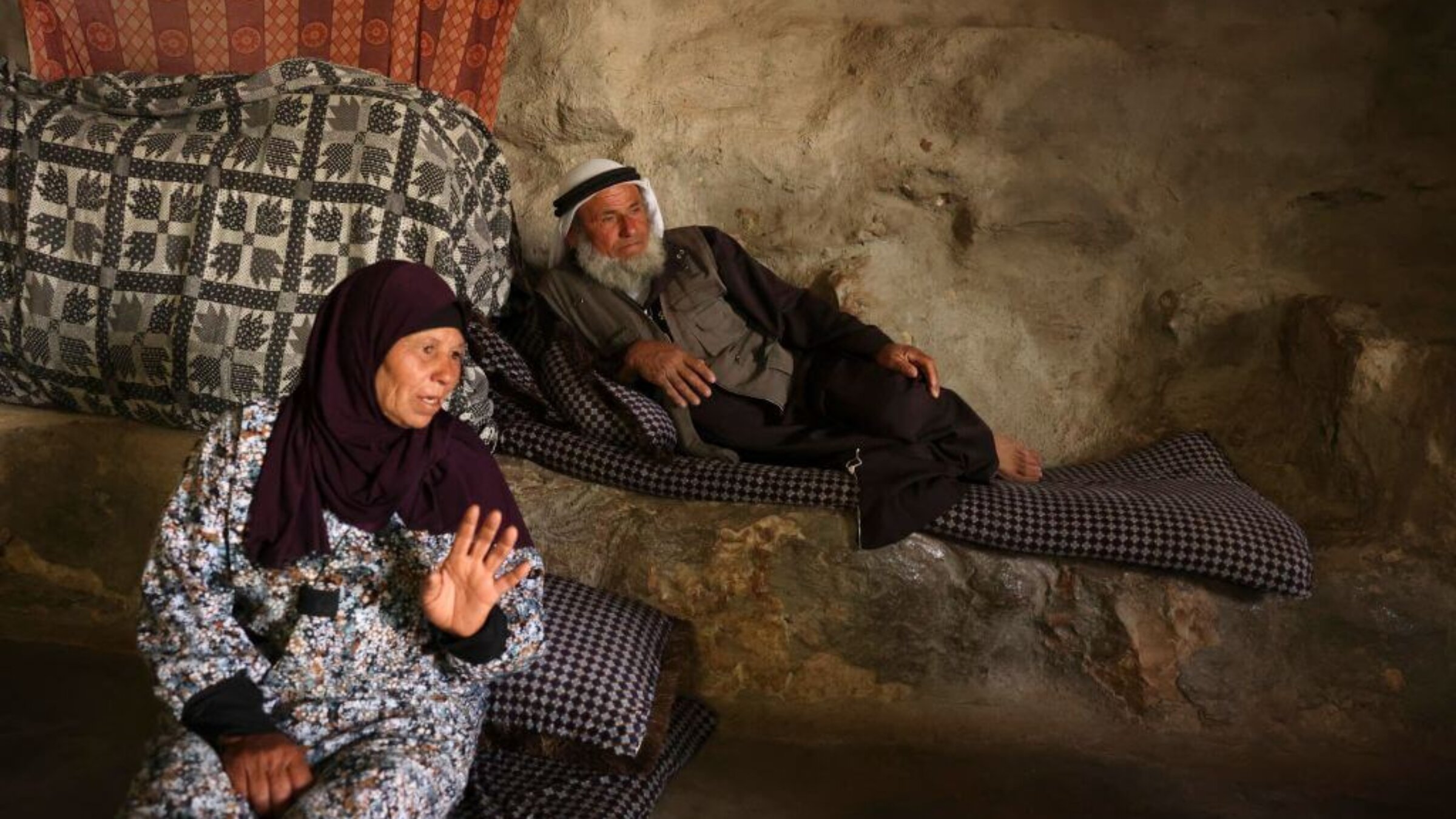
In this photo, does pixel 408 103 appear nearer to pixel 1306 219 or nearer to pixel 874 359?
pixel 874 359

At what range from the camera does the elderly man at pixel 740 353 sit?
12.5ft

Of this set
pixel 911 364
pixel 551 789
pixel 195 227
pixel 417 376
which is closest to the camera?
pixel 417 376

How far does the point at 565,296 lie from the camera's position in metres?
4.11

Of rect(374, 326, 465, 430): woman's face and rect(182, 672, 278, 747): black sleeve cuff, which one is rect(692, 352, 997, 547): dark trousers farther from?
rect(182, 672, 278, 747): black sleeve cuff

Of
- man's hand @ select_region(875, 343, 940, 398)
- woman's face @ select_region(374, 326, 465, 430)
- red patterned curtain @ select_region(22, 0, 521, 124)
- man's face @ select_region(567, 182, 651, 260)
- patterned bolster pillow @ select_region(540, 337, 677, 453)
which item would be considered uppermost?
red patterned curtain @ select_region(22, 0, 521, 124)

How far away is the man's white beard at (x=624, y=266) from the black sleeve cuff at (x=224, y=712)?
1.95 meters

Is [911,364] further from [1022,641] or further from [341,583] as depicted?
[341,583]

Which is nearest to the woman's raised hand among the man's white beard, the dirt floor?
the dirt floor

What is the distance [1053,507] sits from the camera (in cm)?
358

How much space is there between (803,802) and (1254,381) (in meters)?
2.30

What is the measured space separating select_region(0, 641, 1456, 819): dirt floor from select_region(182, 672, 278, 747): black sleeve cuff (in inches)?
31.5

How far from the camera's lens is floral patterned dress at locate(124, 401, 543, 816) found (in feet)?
7.78

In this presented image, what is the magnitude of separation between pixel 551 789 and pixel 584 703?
207 mm

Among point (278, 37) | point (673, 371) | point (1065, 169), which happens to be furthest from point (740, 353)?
point (278, 37)
